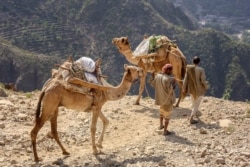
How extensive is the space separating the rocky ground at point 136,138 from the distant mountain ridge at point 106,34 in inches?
2133

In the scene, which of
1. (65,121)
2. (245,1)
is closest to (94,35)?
(65,121)

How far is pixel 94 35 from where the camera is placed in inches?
3073

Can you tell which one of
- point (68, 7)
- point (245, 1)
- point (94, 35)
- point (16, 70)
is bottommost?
point (16, 70)

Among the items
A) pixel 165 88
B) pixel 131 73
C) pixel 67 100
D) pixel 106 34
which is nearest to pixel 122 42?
pixel 165 88

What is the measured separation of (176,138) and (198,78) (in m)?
1.63

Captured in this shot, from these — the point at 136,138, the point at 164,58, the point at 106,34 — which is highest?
the point at 106,34

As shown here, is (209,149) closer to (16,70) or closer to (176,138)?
(176,138)

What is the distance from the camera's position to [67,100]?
8.27 metres

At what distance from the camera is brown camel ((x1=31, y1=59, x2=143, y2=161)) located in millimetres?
7984

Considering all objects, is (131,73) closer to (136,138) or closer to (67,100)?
(67,100)

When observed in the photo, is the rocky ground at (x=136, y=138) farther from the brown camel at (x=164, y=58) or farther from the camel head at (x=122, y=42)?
the camel head at (x=122, y=42)

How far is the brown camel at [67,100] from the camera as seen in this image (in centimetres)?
798

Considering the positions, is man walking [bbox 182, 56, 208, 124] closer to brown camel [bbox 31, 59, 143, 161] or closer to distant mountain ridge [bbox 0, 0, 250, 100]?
brown camel [bbox 31, 59, 143, 161]

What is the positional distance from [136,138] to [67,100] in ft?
6.77
